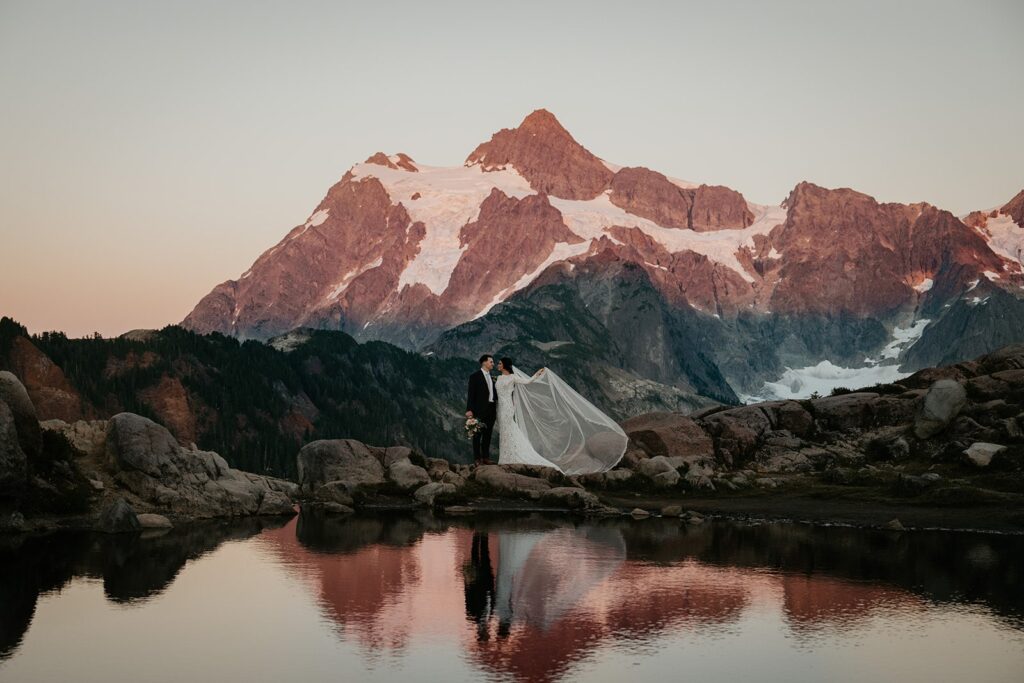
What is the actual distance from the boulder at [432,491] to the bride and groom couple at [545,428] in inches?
126

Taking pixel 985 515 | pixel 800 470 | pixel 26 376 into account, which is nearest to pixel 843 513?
pixel 985 515

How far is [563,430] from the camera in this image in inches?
2234

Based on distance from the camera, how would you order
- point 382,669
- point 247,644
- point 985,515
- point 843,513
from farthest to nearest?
point 843,513
point 985,515
point 247,644
point 382,669

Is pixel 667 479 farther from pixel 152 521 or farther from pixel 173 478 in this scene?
pixel 152 521

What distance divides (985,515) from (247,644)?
3058cm

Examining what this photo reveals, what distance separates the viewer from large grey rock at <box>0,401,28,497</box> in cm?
3728

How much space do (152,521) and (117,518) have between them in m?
2.39

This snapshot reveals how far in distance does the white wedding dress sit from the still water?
13711 millimetres

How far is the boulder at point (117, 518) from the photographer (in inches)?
1623

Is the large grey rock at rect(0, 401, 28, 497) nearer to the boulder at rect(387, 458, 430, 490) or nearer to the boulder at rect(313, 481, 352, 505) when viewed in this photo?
the boulder at rect(313, 481, 352, 505)

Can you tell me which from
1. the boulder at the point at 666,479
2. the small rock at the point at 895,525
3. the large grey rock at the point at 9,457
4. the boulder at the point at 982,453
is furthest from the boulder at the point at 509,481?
the large grey rock at the point at 9,457

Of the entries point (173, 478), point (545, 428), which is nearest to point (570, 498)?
point (545, 428)

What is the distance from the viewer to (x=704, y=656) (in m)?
22.6

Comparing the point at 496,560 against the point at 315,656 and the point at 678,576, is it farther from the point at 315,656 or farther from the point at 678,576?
the point at 315,656
